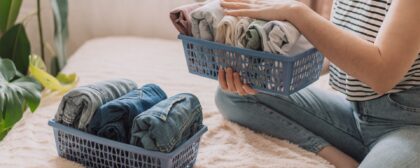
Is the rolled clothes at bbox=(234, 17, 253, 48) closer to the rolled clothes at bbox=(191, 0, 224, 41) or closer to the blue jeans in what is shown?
the rolled clothes at bbox=(191, 0, 224, 41)

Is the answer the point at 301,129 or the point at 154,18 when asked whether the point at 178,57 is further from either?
the point at 301,129

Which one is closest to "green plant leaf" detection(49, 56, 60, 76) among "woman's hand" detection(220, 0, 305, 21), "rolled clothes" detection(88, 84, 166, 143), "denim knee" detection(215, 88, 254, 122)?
"denim knee" detection(215, 88, 254, 122)

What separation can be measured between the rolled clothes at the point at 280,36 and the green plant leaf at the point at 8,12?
38.6 inches

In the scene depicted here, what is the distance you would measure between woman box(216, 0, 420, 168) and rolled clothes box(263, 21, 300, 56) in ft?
0.06

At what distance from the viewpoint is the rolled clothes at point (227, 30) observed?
126cm

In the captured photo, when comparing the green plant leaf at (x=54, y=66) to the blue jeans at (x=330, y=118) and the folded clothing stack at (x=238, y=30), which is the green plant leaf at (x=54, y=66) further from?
the folded clothing stack at (x=238, y=30)

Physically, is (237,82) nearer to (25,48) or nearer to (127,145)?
(127,145)

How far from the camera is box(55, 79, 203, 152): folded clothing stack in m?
1.21

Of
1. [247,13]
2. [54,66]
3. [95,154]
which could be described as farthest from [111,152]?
[54,66]

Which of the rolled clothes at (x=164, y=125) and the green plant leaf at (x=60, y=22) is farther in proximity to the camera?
the green plant leaf at (x=60, y=22)

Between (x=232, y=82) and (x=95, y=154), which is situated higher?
(x=232, y=82)

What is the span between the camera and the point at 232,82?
1.31m

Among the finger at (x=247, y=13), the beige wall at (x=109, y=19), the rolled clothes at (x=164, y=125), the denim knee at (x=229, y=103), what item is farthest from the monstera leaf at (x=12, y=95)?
the beige wall at (x=109, y=19)

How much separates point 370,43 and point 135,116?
51 centimetres
